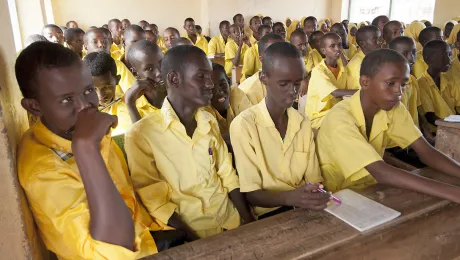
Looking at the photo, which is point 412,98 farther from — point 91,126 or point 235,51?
point 235,51

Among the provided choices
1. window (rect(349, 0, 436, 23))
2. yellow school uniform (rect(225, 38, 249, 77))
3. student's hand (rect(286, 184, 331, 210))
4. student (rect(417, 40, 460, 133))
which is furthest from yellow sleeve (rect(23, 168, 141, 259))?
window (rect(349, 0, 436, 23))

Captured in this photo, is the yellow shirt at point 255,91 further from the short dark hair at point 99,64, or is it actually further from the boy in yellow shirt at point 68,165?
the boy in yellow shirt at point 68,165

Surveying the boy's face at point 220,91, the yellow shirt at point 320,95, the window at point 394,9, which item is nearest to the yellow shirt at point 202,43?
the yellow shirt at point 320,95

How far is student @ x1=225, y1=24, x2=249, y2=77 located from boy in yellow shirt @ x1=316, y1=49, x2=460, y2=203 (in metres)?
4.04

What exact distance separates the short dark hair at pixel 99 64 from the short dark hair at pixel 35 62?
95cm

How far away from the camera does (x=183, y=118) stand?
59.6 inches

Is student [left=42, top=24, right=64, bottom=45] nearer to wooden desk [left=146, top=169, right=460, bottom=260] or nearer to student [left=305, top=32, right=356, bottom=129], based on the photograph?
student [left=305, top=32, right=356, bottom=129]

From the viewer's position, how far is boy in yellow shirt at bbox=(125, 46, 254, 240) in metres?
1.37

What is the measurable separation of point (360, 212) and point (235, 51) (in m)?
5.10

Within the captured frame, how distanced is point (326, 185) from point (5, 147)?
133 cm

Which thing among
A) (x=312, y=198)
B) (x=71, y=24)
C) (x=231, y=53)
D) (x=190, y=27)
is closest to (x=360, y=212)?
(x=312, y=198)

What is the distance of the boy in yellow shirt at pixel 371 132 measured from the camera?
4.65 ft

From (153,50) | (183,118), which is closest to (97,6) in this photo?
(153,50)

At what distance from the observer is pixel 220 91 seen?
2.11 m
